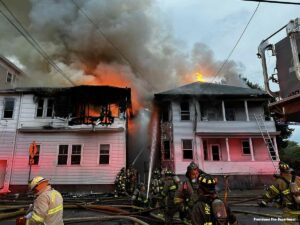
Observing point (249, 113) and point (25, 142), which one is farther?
point (249, 113)

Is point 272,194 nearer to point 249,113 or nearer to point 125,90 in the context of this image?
point 125,90

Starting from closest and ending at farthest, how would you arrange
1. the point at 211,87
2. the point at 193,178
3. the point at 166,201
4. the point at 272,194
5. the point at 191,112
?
the point at 272,194 < the point at 193,178 < the point at 166,201 < the point at 191,112 < the point at 211,87

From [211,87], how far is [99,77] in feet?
41.8

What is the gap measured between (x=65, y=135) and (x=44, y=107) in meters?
2.71

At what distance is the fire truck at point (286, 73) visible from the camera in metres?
6.07

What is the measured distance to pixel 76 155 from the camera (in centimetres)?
1780

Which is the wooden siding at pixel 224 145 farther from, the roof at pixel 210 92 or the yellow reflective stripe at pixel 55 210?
the yellow reflective stripe at pixel 55 210

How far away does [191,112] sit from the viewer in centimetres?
2066

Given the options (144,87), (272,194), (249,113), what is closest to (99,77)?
(144,87)

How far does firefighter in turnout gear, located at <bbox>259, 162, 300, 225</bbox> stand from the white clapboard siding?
13298 mm

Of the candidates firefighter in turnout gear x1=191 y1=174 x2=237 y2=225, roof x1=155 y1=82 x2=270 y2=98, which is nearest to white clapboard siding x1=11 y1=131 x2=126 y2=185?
roof x1=155 y1=82 x2=270 y2=98

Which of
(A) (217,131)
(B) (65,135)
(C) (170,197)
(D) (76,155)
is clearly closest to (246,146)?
(A) (217,131)

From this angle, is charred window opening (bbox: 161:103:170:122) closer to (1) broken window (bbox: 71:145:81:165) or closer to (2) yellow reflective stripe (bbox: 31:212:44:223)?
(1) broken window (bbox: 71:145:81:165)

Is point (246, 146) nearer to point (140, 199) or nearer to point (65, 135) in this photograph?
point (140, 199)
